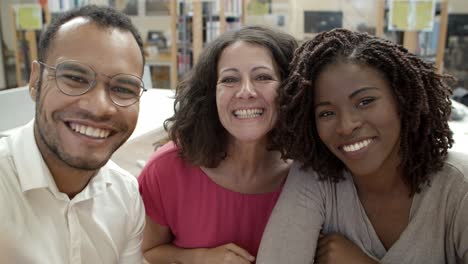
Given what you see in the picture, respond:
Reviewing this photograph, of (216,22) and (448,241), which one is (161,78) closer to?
(216,22)

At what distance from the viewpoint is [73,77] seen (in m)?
0.93

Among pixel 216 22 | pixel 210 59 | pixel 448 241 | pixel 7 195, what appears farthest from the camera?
pixel 216 22

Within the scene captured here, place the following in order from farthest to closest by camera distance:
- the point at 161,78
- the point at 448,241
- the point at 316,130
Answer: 1. the point at 161,78
2. the point at 316,130
3. the point at 448,241

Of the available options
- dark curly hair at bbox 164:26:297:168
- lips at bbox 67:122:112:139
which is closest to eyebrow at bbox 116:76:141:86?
lips at bbox 67:122:112:139

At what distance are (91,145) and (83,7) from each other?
13.5 inches

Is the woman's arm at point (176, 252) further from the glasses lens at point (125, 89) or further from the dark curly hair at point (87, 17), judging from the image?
the dark curly hair at point (87, 17)

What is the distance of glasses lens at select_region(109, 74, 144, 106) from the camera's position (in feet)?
3.17

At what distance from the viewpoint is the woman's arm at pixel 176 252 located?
48.7 inches

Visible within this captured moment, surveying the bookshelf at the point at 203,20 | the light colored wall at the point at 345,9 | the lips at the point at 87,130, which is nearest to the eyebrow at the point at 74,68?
the lips at the point at 87,130

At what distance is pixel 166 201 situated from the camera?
1328 mm

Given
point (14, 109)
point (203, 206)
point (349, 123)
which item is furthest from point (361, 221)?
point (14, 109)

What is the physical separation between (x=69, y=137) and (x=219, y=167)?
54 cm

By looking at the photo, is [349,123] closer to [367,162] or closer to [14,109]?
[367,162]

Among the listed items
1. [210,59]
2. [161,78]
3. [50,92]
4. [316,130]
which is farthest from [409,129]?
[161,78]
